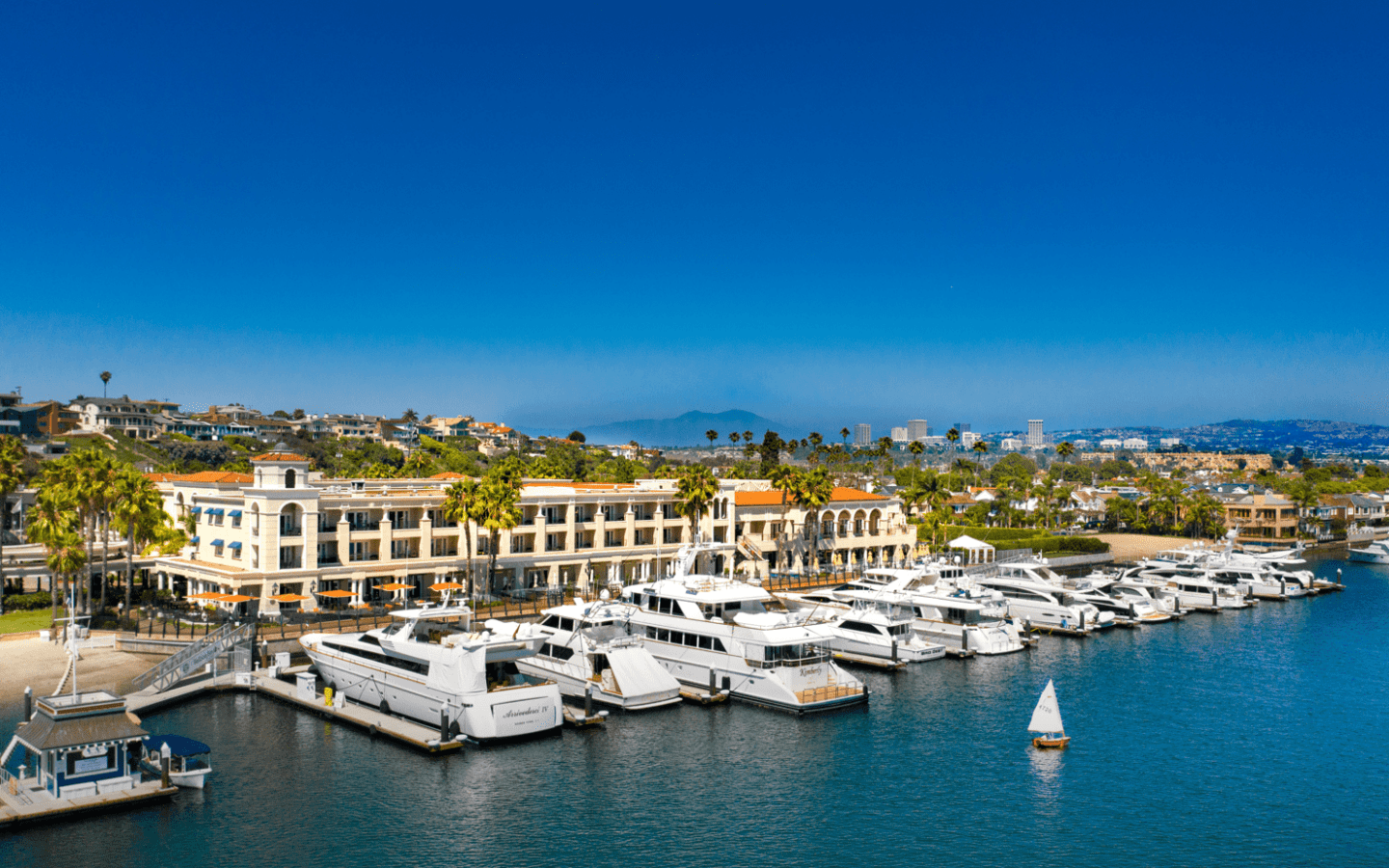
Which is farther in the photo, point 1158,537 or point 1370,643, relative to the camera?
point 1158,537

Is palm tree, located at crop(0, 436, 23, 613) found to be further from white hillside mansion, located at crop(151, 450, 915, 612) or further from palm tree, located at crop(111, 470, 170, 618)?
white hillside mansion, located at crop(151, 450, 915, 612)

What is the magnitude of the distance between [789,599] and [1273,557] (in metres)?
61.2

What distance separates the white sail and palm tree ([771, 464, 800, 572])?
4504cm

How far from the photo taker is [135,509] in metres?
57.6

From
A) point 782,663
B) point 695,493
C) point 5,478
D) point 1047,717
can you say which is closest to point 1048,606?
point 695,493

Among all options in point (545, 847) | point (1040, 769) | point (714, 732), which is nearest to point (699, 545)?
point (714, 732)

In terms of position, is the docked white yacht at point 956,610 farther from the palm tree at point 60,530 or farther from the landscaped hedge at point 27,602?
the landscaped hedge at point 27,602

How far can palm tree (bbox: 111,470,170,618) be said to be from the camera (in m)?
57.9

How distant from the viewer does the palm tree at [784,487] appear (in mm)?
85438

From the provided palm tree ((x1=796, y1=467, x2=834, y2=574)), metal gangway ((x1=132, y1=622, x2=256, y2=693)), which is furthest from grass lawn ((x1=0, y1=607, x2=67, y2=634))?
palm tree ((x1=796, y1=467, x2=834, y2=574))

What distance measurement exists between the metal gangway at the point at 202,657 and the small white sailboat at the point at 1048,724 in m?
36.2

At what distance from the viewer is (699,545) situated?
199ft

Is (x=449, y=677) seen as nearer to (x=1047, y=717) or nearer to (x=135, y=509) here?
(x=1047, y=717)

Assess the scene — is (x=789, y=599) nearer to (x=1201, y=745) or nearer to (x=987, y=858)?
(x=1201, y=745)
